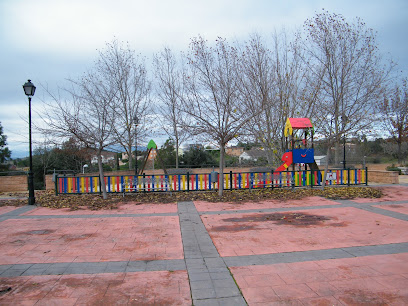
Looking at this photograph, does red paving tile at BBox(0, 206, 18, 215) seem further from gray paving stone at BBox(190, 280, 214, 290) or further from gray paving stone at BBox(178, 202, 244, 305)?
gray paving stone at BBox(190, 280, 214, 290)

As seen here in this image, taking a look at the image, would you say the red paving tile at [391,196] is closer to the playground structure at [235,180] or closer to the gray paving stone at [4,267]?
the playground structure at [235,180]

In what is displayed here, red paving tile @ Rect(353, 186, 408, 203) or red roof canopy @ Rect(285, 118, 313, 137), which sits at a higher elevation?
red roof canopy @ Rect(285, 118, 313, 137)

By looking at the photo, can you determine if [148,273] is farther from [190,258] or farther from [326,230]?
[326,230]

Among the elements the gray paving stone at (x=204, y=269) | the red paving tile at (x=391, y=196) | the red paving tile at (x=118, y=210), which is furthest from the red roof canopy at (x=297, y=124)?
the gray paving stone at (x=204, y=269)

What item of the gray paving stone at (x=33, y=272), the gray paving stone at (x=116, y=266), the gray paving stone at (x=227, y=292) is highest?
the gray paving stone at (x=33, y=272)

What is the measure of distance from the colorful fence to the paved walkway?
3.34 meters

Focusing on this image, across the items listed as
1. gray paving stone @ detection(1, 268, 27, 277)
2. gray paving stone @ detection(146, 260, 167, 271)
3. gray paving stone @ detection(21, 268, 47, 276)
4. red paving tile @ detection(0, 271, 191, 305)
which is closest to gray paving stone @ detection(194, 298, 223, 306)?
red paving tile @ detection(0, 271, 191, 305)

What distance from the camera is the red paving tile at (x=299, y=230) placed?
601 centimetres

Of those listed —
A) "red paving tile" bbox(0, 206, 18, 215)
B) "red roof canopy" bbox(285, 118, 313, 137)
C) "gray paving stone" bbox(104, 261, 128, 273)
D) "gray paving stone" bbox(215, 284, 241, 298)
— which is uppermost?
"red roof canopy" bbox(285, 118, 313, 137)

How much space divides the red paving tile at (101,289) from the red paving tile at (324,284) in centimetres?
99

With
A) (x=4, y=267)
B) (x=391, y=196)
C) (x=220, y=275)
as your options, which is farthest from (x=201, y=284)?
(x=391, y=196)

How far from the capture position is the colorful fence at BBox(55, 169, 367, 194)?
12.7m

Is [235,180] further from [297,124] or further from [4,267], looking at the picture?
[4,267]

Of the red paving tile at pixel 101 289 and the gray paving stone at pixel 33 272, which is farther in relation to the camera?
the gray paving stone at pixel 33 272
